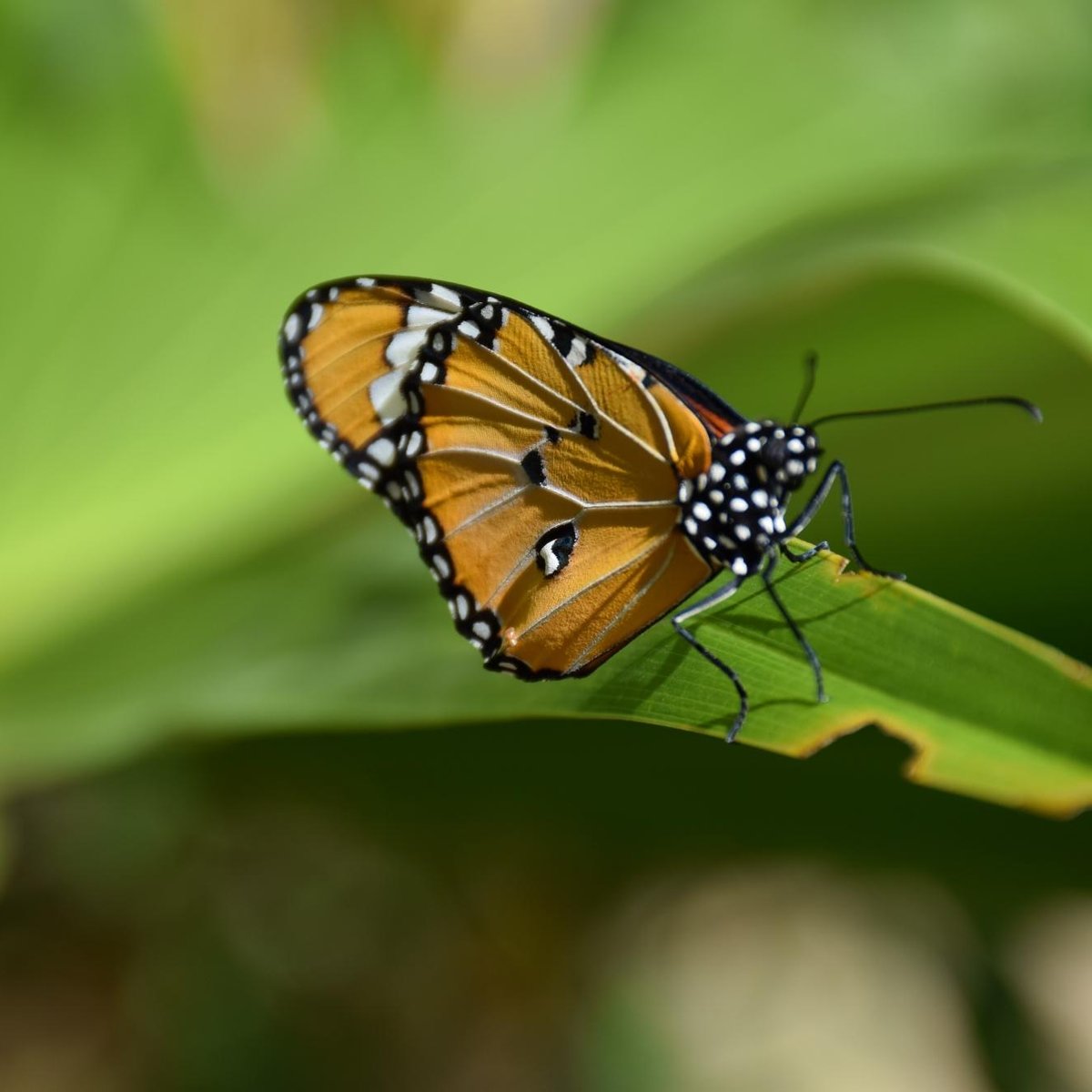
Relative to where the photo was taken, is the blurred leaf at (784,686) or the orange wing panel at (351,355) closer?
the blurred leaf at (784,686)

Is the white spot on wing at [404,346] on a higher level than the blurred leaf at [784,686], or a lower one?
higher

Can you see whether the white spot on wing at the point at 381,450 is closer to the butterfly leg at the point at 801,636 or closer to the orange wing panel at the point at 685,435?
the orange wing panel at the point at 685,435

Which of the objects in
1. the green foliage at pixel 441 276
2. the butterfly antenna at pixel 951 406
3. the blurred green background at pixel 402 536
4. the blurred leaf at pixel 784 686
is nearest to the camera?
the blurred leaf at pixel 784 686

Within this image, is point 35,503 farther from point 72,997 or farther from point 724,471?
point 724,471

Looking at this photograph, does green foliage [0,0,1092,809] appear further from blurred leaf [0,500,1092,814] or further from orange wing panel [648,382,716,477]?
orange wing panel [648,382,716,477]

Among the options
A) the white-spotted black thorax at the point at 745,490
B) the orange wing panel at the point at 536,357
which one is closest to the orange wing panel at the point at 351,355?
the orange wing panel at the point at 536,357

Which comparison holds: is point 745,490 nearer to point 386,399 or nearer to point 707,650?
point 707,650

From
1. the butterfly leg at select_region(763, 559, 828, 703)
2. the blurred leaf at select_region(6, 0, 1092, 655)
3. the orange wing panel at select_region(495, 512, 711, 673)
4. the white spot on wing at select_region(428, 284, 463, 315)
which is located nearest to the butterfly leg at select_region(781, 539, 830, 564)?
the butterfly leg at select_region(763, 559, 828, 703)

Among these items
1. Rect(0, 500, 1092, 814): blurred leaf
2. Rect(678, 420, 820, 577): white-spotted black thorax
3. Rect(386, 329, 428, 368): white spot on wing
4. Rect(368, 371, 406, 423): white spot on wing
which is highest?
Rect(386, 329, 428, 368): white spot on wing
